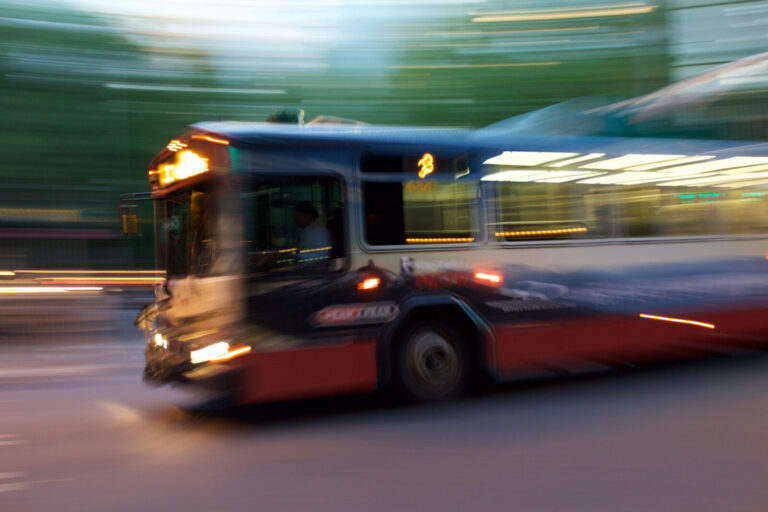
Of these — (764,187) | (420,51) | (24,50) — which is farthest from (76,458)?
(420,51)

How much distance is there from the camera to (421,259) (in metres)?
6.43

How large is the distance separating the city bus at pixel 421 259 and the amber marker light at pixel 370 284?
0.04ft

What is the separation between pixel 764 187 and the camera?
29.3 ft

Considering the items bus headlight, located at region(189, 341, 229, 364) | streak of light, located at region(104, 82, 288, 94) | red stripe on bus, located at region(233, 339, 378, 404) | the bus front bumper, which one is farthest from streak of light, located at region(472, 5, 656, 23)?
bus headlight, located at region(189, 341, 229, 364)

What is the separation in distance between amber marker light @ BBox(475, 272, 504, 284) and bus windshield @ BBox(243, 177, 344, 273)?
1.37 meters

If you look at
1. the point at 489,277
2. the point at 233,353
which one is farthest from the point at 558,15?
the point at 233,353

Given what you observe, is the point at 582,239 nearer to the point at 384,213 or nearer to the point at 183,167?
the point at 384,213

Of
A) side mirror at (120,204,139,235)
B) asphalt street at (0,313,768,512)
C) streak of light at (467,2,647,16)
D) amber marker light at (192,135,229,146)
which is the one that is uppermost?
streak of light at (467,2,647,16)

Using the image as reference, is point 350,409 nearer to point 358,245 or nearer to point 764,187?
point 358,245

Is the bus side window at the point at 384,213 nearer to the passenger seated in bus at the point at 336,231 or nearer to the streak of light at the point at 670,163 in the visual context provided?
the passenger seated in bus at the point at 336,231

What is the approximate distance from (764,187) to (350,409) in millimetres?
5929

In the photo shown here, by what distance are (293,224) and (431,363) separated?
181 centimetres

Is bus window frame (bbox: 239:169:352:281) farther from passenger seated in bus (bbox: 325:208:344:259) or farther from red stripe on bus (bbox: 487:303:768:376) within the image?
red stripe on bus (bbox: 487:303:768:376)

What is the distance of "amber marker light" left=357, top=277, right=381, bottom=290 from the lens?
6164mm
